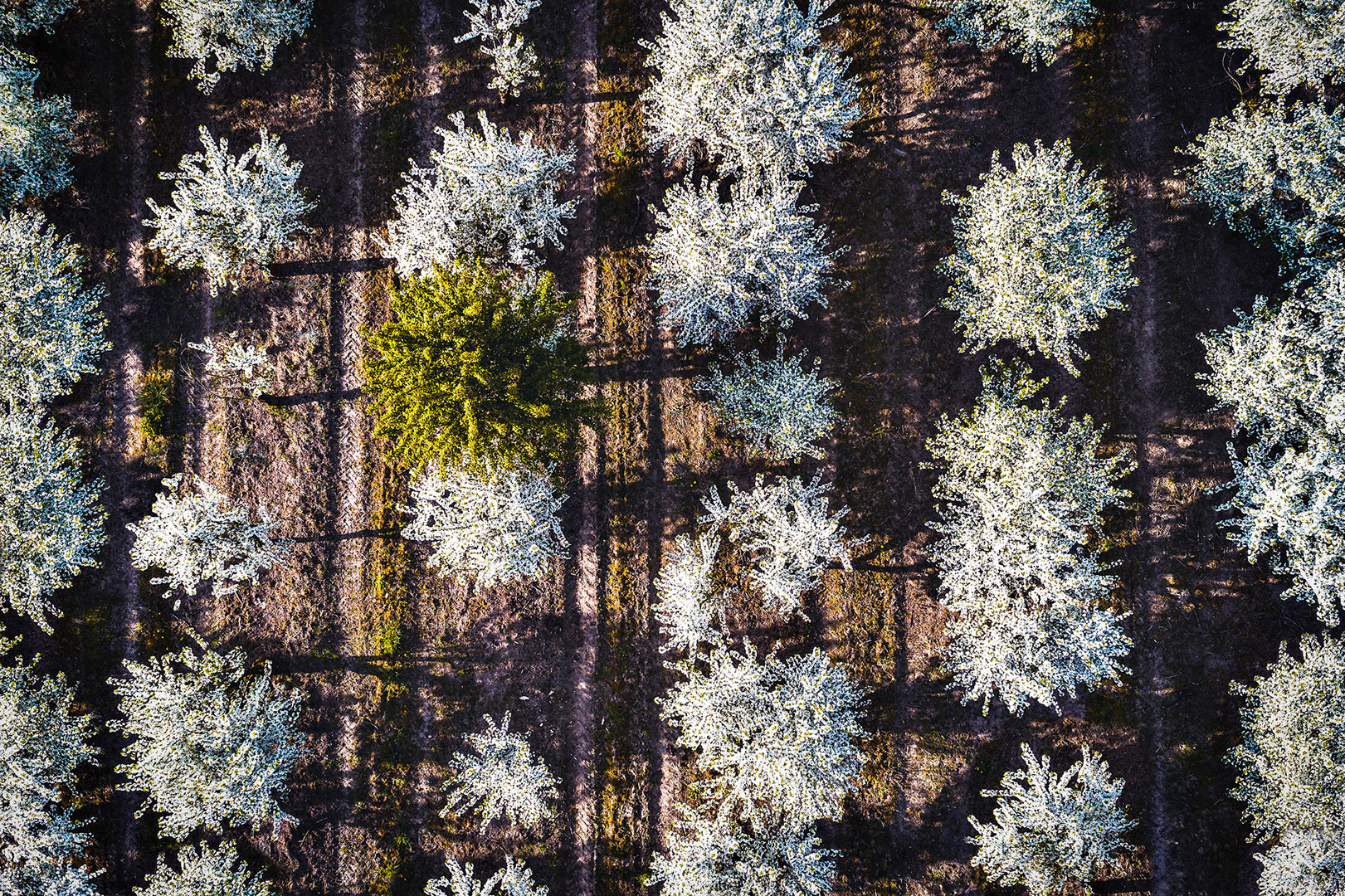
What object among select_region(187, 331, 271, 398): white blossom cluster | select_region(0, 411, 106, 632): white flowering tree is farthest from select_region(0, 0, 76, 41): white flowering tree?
select_region(0, 411, 106, 632): white flowering tree

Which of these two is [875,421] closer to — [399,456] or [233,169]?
[399,456]

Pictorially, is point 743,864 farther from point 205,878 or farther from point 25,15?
point 25,15

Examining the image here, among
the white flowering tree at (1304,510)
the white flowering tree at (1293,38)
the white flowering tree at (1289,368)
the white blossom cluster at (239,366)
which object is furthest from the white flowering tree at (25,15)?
the white flowering tree at (1304,510)

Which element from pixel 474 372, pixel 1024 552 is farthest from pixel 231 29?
pixel 1024 552

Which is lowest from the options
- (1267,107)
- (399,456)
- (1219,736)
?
(1219,736)

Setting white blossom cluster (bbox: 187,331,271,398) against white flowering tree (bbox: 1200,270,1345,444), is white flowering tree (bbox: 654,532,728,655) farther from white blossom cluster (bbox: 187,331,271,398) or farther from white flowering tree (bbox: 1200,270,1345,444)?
white flowering tree (bbox: 1200,270,1345,444)

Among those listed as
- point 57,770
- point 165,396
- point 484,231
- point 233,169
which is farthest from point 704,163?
point 57,770
